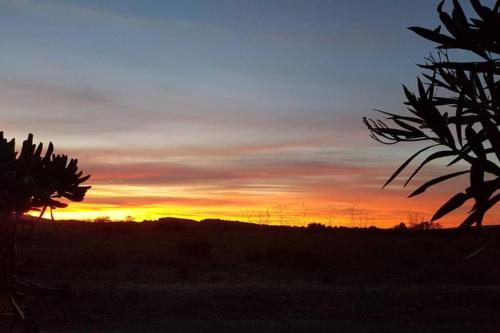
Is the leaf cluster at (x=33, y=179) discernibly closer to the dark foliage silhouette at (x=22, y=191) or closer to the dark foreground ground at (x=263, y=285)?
the dark foliage silhouette at (x=22, y=191)

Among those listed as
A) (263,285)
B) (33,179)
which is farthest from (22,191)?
(263,285)

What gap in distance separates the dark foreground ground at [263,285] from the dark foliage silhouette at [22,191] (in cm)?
416

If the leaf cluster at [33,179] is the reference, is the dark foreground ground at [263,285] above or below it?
below

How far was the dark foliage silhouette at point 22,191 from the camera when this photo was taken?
8000 mm

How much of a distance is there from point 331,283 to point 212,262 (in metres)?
5.62

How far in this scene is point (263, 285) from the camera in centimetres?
1694

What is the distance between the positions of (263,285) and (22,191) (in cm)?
986

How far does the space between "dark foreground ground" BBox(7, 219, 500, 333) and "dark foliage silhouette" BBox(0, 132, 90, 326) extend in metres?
4.16

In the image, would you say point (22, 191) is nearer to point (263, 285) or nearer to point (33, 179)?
point (33, 179)

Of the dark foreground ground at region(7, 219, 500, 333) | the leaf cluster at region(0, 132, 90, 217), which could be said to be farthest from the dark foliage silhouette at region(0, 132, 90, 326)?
the dark foreground ground at region(7, 219, 500, 333)

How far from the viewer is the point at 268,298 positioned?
1512cm

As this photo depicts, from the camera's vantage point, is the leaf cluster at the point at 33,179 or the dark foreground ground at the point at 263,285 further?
the dark foreground ground at the point at 263,285

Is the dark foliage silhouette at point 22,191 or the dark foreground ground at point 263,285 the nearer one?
the dark foliage silhouette at point 22,191

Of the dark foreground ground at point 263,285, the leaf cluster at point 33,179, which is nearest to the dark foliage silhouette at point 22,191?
the leaf cluster at point 33,179
